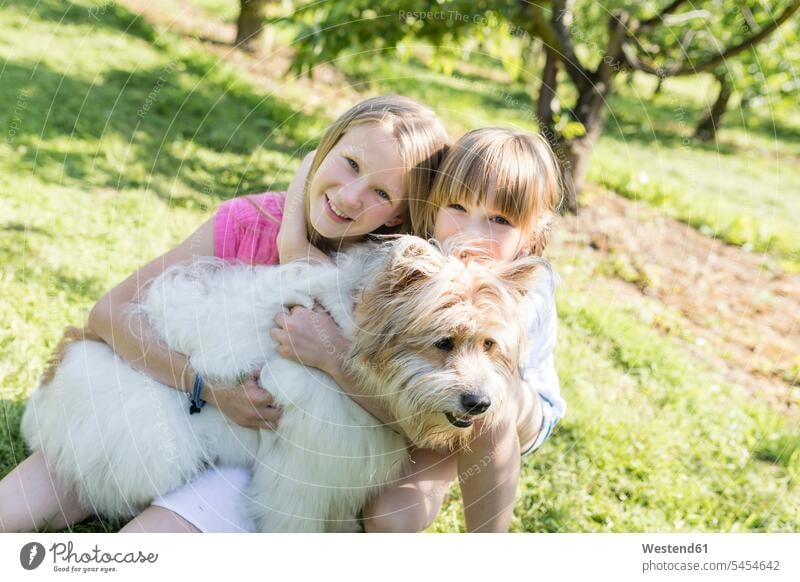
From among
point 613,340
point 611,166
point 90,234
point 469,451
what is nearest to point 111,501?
point 469,451

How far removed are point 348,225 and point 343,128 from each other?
0.43 meters

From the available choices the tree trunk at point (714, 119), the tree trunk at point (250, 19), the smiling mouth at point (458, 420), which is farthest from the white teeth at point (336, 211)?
the tree trunk at point (714, 119)

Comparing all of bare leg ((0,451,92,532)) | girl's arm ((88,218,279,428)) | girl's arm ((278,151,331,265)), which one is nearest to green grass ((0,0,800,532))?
bare leg ((0,451,92,532))

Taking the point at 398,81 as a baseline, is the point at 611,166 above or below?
below

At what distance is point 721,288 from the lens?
21.9 feet

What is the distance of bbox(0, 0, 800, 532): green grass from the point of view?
4031mm

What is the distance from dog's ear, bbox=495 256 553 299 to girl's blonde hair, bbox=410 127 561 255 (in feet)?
1.42

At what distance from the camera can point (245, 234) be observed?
3619 mm

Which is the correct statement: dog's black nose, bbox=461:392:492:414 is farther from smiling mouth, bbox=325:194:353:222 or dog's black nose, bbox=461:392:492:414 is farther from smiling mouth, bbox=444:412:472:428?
smiling mouth, bbox=325:194:353:222

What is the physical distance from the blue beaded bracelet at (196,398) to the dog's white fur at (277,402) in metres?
0.03

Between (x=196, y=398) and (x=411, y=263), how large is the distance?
1.05m
